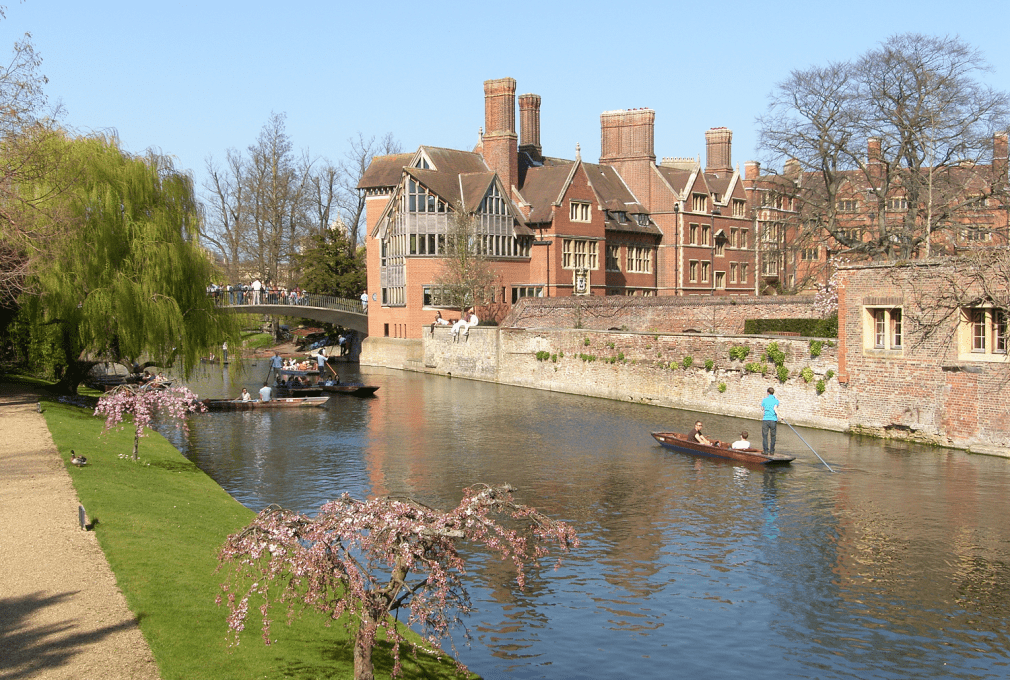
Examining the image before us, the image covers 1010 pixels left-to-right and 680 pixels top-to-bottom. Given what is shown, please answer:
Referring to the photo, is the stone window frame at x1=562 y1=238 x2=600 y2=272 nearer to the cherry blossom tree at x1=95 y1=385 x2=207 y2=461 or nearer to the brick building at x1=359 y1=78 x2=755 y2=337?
the brick building at x1=359 y1=78 x2=755 y2=337

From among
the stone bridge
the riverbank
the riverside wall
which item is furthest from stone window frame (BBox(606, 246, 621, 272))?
→ the riverbank

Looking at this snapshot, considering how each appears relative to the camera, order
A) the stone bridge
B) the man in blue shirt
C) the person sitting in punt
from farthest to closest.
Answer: the stone bridge < the person sitting in punt < the man in blue shirt

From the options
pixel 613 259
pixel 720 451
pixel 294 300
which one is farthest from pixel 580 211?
pixel 720 451

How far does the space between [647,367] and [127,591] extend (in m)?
30.2

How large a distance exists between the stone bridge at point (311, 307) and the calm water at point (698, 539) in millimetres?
27690

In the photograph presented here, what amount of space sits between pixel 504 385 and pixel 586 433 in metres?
17.7

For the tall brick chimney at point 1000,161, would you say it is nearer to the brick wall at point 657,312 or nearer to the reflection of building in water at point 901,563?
the brick wall at point 657,312

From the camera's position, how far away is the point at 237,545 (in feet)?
31.5

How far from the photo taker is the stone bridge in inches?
2425

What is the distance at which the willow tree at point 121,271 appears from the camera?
28.8m

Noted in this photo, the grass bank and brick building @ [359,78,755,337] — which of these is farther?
brick building @ [359,78,755,337]

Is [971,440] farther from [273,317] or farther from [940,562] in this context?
[273,317]

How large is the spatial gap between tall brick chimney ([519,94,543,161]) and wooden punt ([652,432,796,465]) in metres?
43.7

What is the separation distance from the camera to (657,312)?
47656 millimetres
